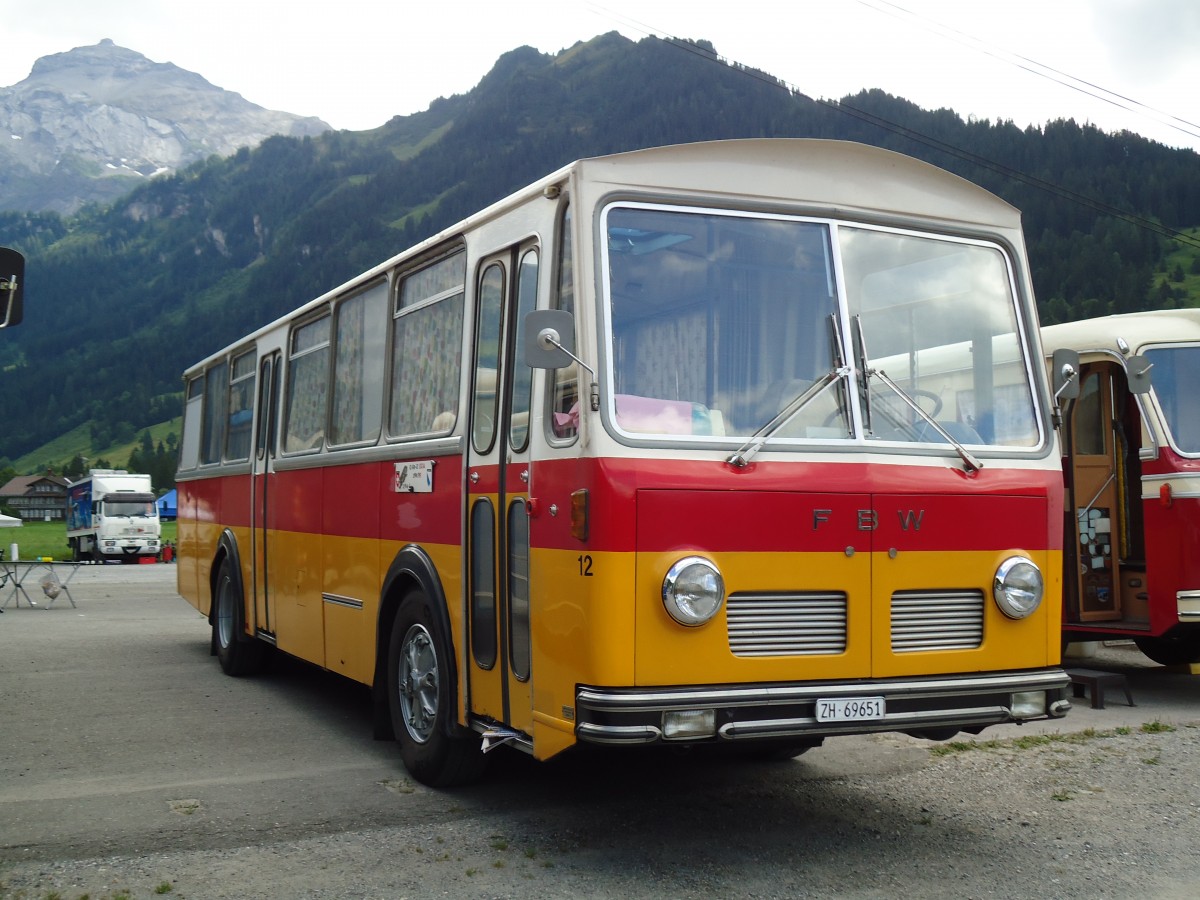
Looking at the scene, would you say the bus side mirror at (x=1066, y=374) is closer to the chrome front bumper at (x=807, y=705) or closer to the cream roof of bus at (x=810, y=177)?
the cream roof of bus at (x=810, y=177)

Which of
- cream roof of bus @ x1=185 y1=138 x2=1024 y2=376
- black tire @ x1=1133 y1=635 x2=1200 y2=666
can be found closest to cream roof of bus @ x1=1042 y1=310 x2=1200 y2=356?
black tire @ x1=1133 y1=635 x2=1200 y2=666

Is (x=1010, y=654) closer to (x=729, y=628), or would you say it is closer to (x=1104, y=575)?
(x=729, y=628)

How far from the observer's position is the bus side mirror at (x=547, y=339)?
5262 millimetres

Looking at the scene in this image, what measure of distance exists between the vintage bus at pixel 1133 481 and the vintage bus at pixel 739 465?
460 cm

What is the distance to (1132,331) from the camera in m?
10.8

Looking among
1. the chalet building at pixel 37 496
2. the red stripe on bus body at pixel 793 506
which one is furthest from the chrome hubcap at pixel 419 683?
the chalet building at pixel 37 496

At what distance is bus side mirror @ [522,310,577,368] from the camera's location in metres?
5.26

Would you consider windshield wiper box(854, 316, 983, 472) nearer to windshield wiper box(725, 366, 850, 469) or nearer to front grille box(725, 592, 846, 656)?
windshield wiper box(725, 366, 850, 469)

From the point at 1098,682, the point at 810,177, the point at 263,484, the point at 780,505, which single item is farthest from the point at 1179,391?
the point at 263,484

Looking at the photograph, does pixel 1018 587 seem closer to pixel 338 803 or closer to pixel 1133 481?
pixel 338 803

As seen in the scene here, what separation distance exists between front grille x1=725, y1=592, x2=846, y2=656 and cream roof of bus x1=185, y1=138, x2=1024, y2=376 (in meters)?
1.79

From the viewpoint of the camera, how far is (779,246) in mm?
5867

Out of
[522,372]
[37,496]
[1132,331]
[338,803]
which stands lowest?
[338,803]

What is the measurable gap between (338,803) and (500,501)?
194 cm
